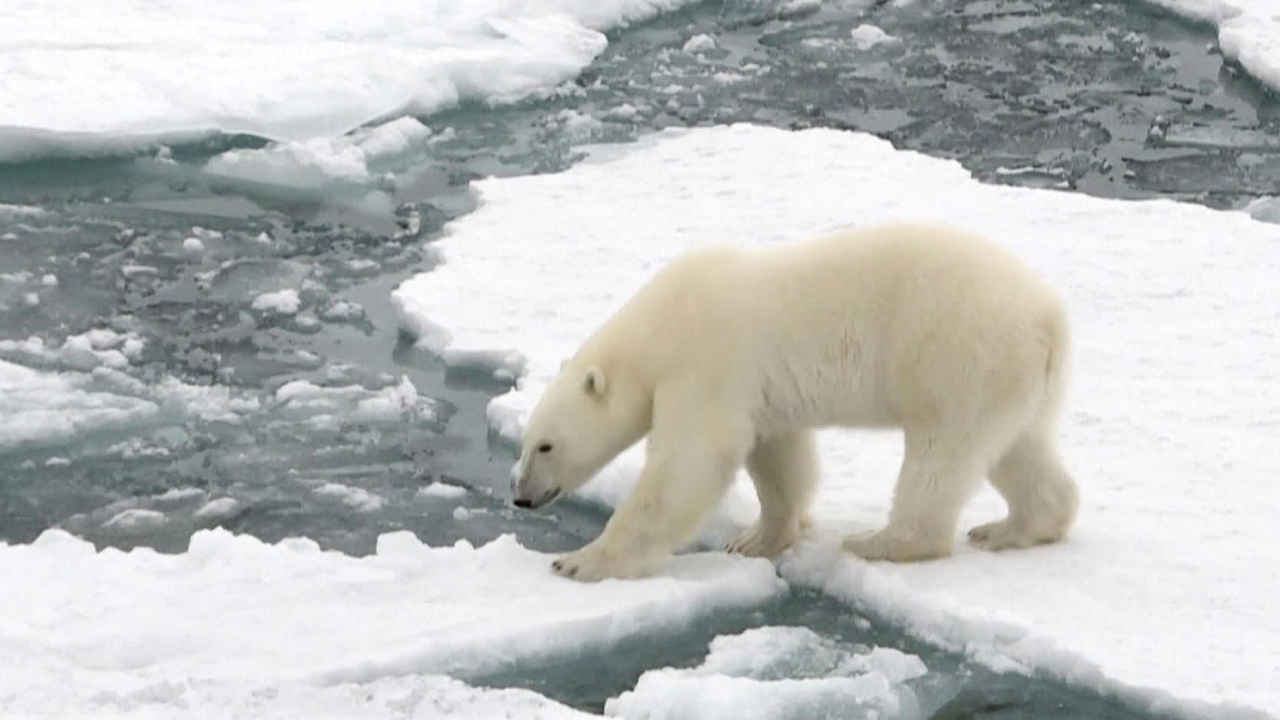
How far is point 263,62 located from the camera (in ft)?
34.9

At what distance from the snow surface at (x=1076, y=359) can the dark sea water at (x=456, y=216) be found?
13 cm

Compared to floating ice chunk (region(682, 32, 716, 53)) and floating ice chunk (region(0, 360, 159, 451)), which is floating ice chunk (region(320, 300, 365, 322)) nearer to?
floating ice chunk (region(0, 360, 159, 451))

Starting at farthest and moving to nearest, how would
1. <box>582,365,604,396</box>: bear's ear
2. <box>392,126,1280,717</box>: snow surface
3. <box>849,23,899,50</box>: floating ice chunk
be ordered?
<box>849,23,899,50</box>: floating ice chunk
<box>582,365,604,396</box>: bear's ear
<box>392,126,1280,717</box>: snow surface

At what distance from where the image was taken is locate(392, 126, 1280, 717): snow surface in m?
4.26

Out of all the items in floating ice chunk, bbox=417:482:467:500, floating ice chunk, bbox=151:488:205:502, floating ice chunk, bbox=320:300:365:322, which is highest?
floating ice chunk, bbox=320:300:365:322

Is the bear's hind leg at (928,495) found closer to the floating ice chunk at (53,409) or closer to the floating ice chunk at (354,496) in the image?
the floating ice chunk at (354,496)

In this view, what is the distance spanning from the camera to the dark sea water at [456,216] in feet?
17.7

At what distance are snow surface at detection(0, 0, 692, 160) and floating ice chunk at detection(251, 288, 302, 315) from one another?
7.98ft

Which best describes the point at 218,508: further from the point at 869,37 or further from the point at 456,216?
the point at 869,37

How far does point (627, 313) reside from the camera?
4.97 metres

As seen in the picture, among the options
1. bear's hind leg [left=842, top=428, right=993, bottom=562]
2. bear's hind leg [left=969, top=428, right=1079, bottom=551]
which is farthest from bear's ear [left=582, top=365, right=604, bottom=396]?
bear's hind leg [left=969, top=428, right=1079, bottom=551]

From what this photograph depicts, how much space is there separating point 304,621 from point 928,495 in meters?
1.67

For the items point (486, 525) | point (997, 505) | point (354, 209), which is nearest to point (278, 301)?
point (354, 209)

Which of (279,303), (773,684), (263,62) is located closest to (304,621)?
(773,684)
